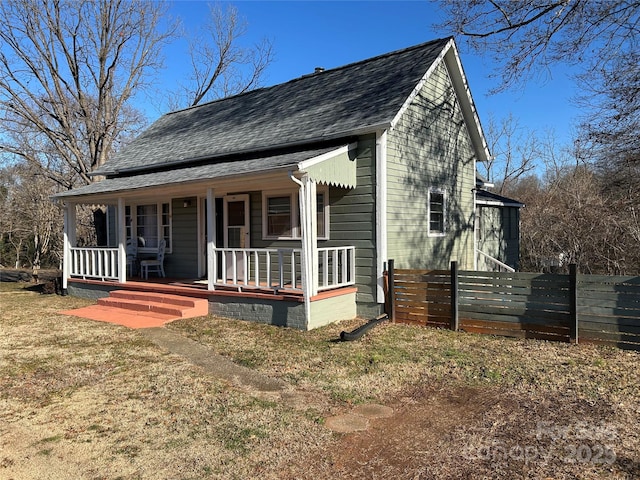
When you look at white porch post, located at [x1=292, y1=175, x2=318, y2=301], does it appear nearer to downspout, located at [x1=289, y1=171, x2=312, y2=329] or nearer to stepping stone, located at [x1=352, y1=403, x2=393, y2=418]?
downspout, located at [x1=289, y1=171, x2=312, y2=329]

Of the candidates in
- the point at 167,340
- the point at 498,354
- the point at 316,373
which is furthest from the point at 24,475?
the point at 498,354

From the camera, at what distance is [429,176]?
10672 mm

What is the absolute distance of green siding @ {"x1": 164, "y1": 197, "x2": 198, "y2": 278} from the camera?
12055mm

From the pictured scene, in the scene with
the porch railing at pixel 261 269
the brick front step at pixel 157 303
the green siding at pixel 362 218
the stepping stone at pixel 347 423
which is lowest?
the stepping stone at pixel 347 423

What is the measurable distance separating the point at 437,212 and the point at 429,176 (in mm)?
983

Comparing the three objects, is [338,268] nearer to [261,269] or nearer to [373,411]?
[261,269]

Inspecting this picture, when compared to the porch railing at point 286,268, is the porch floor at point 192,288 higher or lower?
lower

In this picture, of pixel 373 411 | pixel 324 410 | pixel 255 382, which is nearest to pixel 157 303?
pixel 255 382

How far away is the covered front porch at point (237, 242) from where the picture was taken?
8.22m

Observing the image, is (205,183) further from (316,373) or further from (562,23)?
(562,23)

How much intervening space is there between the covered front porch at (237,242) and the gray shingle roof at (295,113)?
104cm

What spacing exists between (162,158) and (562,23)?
10.6m

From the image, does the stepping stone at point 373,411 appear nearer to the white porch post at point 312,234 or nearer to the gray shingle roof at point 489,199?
the white porch post at point 312,234

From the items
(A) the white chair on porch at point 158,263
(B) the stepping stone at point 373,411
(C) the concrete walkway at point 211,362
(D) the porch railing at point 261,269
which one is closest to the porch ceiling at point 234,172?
(D) the porch railing at point 261,269
